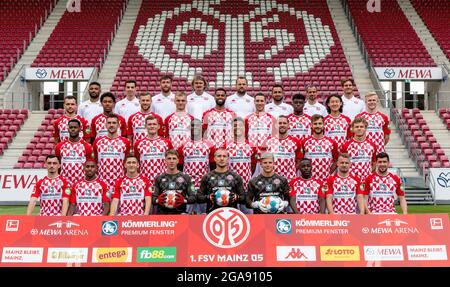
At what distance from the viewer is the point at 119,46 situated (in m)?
24.3

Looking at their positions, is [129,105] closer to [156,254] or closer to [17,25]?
[156,254]

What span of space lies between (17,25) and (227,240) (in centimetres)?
2136

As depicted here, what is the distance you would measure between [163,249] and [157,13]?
68.6 ft

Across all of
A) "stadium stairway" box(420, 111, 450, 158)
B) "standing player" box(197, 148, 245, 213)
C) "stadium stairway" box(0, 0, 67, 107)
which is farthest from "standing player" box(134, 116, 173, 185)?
"stadium stairway" box(0, 0, 67, 107)

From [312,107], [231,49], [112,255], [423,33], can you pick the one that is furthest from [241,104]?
[423,33]

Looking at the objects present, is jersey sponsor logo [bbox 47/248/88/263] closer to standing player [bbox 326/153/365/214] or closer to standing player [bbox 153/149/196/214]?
standing player [bbox 153/149/196/214]

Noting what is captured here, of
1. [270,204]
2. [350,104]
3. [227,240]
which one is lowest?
[227,240]

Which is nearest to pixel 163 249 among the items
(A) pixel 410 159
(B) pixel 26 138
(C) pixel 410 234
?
(C) pixel 410 234

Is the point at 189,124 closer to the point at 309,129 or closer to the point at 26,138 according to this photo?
the point at 309,129

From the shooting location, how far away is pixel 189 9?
2662 centimetres

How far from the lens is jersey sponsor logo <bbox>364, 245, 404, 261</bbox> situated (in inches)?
269

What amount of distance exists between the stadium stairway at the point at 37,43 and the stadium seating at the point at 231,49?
3616mm

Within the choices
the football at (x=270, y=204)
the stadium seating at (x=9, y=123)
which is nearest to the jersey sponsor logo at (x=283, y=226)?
the football at (x=270, y=204)
